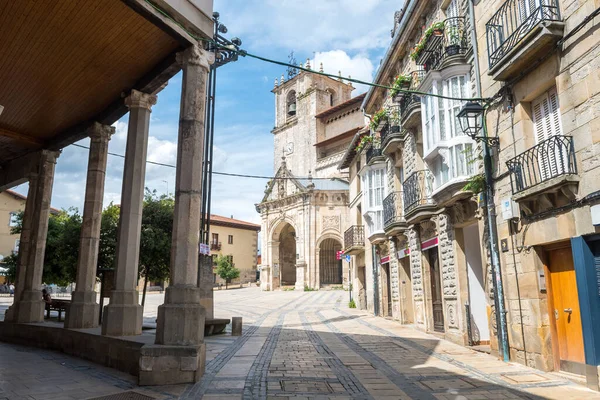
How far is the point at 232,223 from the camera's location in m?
59.6

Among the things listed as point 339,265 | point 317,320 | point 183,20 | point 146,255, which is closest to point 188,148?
point 183,20

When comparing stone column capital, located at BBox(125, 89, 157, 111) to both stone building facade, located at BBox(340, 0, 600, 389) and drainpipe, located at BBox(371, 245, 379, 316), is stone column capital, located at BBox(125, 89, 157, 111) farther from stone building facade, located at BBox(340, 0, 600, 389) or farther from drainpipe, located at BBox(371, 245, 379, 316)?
drainpipe, located at BBox(371, 245, 379, 316)

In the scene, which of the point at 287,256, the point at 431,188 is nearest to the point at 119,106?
the point at 431,188

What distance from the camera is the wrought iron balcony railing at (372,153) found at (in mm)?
17784

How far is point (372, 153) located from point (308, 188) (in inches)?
1005

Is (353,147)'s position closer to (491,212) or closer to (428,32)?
(428,32)

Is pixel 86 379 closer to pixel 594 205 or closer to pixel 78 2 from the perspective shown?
pixel 78 2

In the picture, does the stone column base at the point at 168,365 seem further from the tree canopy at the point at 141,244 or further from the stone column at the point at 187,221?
the tree canopy at the point at 141,244

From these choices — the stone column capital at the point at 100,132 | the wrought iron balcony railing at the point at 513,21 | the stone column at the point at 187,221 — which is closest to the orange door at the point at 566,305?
the wrought iron balcony railing at the point at 513,21

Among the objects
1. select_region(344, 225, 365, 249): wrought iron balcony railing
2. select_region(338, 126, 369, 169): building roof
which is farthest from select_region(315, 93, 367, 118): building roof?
select_region(344, 225, 365, 249): wrought iron balcony railing

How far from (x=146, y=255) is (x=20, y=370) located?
6.62 metres

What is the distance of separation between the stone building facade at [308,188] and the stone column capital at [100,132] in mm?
27278

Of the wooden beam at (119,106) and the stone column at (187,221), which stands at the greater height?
the wooden beam at (119,106)

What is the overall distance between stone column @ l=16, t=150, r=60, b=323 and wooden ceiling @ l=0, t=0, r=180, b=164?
1.60 metres
